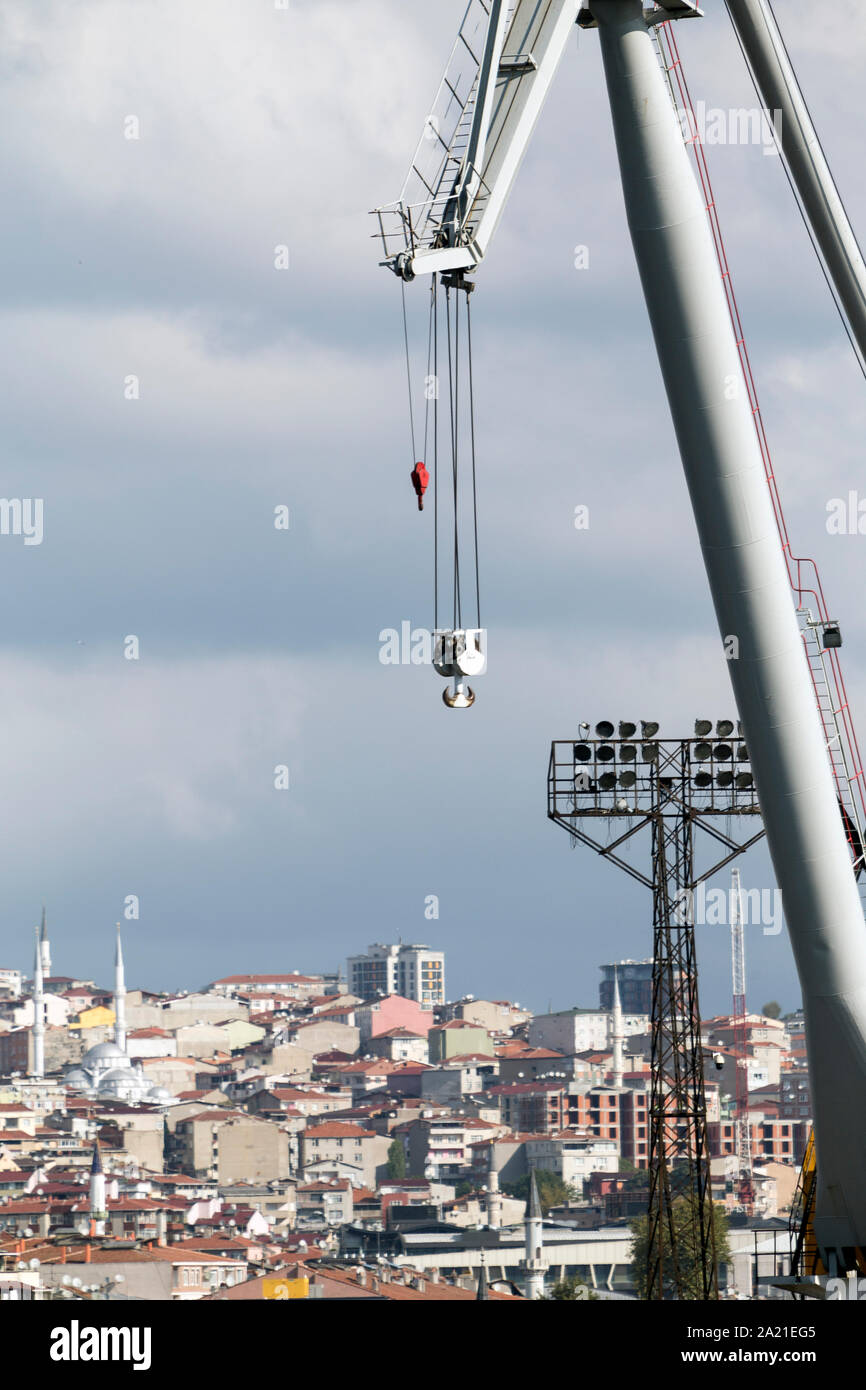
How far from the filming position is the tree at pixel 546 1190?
136250 mm

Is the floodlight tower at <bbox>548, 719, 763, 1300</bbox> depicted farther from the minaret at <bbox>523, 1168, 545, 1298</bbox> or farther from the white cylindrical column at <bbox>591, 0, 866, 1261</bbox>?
the minaret at <bbox>523, 1168, 545, 1298</bbox>

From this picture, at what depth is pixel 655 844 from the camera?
27891 millimetres

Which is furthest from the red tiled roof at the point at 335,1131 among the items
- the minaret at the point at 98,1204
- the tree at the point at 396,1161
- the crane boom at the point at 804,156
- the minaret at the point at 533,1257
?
the crane boom at the point at 804,156

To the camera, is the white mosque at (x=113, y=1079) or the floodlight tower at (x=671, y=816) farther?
the white mosque at (x=113, y=1079)

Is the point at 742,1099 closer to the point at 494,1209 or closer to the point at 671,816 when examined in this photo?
the point at 494,1209

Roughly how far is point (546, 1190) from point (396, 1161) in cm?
1915

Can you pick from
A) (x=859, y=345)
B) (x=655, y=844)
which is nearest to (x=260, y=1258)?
(x=655, y=844)

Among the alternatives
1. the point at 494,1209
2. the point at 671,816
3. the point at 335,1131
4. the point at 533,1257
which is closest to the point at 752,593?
the point at 671,816

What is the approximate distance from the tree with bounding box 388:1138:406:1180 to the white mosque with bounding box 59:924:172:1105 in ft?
82.2

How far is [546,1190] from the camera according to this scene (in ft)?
452

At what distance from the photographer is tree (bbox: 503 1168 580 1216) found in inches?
5364

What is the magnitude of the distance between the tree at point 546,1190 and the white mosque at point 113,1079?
40.6 meters

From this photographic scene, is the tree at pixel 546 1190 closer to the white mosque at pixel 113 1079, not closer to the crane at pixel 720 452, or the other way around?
the white mosque at pixel 113 1079
